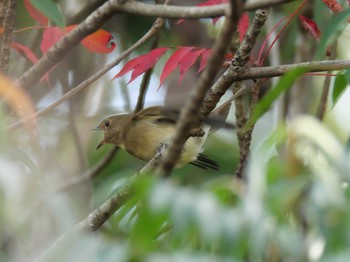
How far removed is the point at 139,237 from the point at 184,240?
15 cm

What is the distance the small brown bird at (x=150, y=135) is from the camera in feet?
14.4

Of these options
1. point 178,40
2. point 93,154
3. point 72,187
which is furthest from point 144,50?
point 72,187

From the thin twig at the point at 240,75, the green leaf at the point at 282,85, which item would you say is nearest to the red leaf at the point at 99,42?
the thin twig at the point at 240,75

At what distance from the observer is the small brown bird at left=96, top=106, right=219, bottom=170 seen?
4390 mm

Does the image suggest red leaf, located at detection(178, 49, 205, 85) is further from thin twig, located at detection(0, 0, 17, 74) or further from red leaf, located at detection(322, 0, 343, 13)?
thin twig, located at detection(0, 0, 17, 74)

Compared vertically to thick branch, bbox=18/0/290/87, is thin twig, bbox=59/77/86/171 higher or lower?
lower

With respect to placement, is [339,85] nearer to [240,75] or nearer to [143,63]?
[240,75]

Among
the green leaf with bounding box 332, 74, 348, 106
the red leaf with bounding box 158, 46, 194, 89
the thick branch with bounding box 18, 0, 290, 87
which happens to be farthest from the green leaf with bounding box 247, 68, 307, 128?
the red leaf with bounding box 158, 46, 194, 89

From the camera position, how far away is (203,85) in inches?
76.9

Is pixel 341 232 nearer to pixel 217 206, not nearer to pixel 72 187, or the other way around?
pixel 217 206

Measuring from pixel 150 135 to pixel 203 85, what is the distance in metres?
2.51

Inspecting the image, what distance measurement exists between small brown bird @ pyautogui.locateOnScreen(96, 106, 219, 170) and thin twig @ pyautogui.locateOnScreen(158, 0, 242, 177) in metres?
2.33

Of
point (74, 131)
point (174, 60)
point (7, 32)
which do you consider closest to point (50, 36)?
point (7, 32)

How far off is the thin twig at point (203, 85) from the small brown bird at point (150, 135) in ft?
7.65
